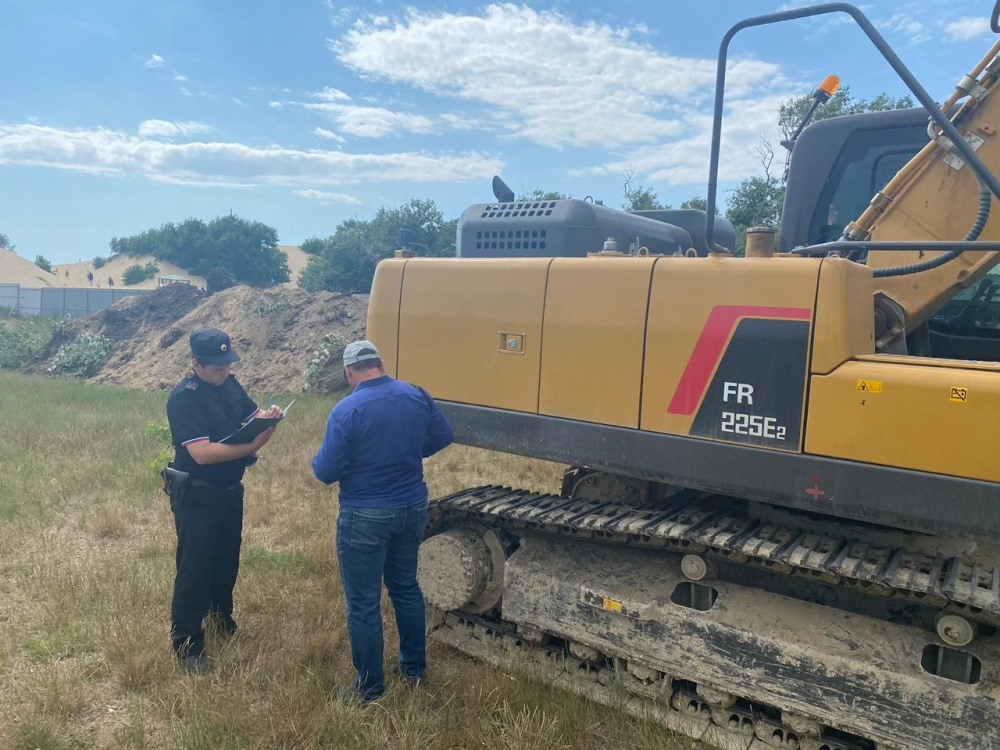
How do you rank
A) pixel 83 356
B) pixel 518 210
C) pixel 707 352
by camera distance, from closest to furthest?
pixel 707 352 → pixel 518 210 → pixel 83 356

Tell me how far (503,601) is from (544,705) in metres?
0.60

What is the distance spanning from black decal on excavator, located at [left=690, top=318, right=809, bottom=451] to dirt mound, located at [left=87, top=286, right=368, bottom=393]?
45.1ft

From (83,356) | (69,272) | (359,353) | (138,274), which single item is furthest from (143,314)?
(69,272)

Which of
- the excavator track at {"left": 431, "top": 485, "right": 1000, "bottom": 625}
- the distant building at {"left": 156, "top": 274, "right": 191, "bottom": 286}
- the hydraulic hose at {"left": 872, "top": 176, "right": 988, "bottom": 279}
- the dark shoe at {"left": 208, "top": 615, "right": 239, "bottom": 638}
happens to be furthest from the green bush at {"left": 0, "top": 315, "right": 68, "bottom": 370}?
the hydraulic hose at {"left": 872, "top": 176, "right": 988, "bottom": 279}

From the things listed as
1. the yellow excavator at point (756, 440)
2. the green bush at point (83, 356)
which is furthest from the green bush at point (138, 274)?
the yellow excavator at point (756, 440)

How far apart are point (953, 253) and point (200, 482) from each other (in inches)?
153

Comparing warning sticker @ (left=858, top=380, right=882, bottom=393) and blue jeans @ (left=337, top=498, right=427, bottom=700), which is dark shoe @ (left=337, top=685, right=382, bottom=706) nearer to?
blue jeans @ (left=337, top=498, right=427, bottom=700)

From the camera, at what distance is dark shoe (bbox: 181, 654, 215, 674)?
162 inches

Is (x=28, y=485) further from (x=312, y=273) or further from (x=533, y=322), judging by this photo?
(x=312, y=273)

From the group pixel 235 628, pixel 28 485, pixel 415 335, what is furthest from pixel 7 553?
A: pixel 415 335

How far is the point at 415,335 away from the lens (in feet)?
14.1

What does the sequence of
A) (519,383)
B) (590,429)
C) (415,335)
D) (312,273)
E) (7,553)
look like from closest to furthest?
1. (590,429)
2. (519,383)
3. (415,335)
4. (7,553)
5. (312,273)

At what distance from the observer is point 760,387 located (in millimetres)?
3107

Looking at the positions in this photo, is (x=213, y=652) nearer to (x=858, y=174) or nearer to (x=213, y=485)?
(x=213, y=485)
